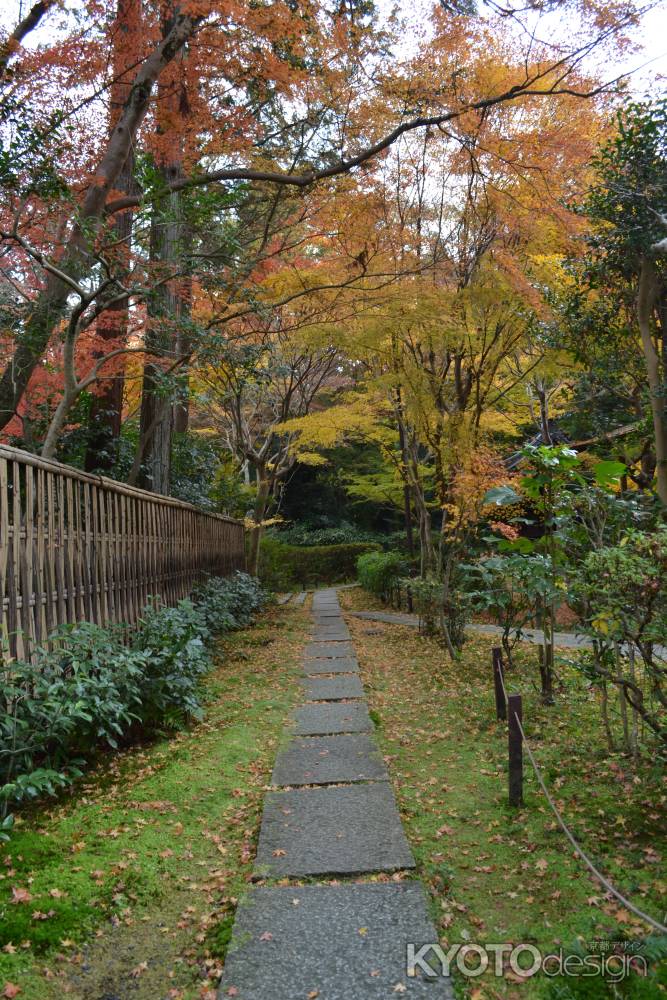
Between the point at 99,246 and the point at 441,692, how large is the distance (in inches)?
204

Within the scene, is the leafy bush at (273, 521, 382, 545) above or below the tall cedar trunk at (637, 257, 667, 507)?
below

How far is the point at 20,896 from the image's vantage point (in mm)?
2646

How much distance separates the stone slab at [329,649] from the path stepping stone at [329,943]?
240 inches

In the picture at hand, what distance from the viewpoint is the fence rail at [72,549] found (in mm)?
3955

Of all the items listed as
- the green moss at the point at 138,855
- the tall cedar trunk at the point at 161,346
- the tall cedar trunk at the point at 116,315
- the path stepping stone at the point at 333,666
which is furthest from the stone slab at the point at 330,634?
the green moss at the point at 138,855

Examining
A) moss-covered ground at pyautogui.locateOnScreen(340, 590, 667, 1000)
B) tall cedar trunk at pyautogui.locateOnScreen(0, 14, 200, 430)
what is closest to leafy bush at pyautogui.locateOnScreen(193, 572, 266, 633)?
moss-covered ground at pyautogui.locateOnScreen(340, 590, 667, 1000)

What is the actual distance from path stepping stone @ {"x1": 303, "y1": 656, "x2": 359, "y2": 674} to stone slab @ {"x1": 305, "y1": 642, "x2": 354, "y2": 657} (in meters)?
0.32

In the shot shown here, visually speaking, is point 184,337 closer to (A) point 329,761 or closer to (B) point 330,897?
(A) point 329,761

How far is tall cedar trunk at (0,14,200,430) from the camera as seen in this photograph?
6.19m

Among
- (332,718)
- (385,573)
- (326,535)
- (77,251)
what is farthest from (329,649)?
(326,535)

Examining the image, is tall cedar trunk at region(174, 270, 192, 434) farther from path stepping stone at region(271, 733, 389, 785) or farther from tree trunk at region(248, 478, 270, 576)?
path stepping stone at region(271, 733, 389, 785)

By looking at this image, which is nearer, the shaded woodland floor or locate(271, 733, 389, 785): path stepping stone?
the shaded woodland floor

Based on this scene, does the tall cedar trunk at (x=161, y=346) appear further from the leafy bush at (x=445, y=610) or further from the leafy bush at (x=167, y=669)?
the leafy bush at (x=445, y=610)

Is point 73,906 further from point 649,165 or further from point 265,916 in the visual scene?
point 649,165
